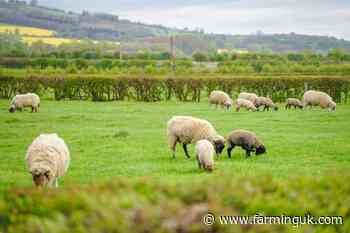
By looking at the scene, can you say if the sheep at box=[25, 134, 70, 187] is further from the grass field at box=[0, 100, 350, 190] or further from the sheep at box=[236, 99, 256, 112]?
the sheep at box=[236, 99, 256, 112]

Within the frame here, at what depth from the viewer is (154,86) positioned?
4088 centimetres

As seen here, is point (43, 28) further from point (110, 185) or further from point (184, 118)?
point (110, 185)

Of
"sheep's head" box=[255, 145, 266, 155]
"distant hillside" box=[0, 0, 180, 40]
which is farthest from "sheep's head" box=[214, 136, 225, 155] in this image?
"distant hillside" box=[0, 0, 180, 40]

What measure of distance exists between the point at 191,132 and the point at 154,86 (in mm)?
24653

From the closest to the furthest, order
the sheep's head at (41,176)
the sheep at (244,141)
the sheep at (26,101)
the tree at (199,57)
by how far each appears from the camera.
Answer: the sheep's head at (41,176) < the sheep at (244,141) < the sheep at (26,101) < the tree at (199,57)

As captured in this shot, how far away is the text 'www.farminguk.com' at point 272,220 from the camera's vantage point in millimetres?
4180

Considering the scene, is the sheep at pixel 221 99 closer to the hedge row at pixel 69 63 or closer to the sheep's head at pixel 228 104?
the sheep's head at pixel 228 104

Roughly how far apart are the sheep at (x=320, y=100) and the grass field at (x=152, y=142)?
12.4ft

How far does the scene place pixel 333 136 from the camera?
68.8 feet

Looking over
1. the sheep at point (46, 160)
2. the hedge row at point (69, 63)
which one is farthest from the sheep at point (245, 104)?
the hedge row at point (69, 63)

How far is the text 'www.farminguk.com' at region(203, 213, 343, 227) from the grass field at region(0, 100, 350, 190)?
3.18 ft

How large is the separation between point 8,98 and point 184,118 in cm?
2862

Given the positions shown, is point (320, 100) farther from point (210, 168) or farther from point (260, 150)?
point (210, 168)

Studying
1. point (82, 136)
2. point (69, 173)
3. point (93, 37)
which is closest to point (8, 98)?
point (82, 136)
